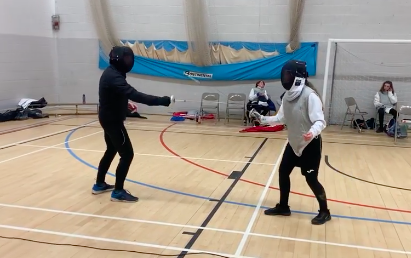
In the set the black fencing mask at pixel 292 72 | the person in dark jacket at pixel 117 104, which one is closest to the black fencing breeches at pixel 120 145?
the person in dark jacket at pixel 117 104

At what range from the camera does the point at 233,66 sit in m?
11.1

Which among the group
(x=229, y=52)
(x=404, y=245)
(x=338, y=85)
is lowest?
(x=404, y=245)

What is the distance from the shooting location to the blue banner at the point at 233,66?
10.7 metres

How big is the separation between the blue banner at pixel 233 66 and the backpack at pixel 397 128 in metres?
2.38

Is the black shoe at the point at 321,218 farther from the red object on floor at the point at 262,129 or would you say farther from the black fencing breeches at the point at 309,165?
the red object on floor at the point at 262,129

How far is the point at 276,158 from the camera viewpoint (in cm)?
691

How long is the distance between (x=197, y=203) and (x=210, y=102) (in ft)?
23.8

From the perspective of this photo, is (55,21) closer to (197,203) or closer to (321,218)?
(197,203)

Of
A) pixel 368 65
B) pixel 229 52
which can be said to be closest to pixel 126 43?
pixel 229 52

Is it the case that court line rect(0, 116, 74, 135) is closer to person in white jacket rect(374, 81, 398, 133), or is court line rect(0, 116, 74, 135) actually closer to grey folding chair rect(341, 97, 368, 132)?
grey folding chair rect(341, 97, 368, 132)

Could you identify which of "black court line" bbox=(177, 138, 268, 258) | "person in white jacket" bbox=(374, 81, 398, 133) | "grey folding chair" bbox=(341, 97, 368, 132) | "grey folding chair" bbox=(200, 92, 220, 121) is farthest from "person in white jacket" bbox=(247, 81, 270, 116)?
"black court line" bbox=(177, 138, 268, 258)

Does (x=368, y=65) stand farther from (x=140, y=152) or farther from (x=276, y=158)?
(x=140, y=152)

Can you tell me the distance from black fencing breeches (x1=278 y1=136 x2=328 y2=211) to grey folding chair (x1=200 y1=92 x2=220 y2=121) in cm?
707

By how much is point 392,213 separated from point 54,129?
7.24m
